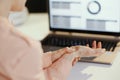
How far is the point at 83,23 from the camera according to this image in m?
1.26

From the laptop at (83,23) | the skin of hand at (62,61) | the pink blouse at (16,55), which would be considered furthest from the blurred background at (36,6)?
the pink blouse at (16,55)

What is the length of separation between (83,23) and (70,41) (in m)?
0.10

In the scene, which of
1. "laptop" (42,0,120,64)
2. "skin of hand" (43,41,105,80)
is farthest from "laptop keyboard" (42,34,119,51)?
"skin of hand" (43,41,105,80)

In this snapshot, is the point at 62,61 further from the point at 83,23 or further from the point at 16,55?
the point at 83,23

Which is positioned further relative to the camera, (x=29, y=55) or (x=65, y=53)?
(x=65, y=53)

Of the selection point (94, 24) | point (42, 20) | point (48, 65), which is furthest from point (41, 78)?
point (42, 20)

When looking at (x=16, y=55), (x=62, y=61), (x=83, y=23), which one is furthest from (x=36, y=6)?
(x=16, y=55)

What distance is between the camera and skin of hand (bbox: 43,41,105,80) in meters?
0.77

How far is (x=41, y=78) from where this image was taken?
0.63 m

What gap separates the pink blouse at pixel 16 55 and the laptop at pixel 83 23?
1.91 feet

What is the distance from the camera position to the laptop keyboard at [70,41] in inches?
47.1

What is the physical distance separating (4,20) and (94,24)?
0.72m

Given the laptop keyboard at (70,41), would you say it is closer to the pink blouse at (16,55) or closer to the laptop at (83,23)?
the laptop at (83,23)

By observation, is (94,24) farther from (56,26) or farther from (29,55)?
(29,55)
